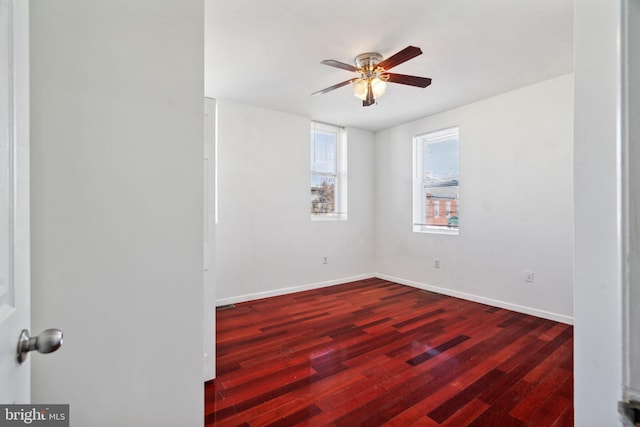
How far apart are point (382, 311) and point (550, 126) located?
8.74 feet

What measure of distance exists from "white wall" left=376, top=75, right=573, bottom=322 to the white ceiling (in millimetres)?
331

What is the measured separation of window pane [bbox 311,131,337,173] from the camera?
4559 millimetres

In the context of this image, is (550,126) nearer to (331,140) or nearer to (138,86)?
(331,140)

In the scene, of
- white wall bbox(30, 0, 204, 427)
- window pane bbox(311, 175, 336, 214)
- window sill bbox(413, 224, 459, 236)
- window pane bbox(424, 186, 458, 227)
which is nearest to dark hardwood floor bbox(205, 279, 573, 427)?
white wall bbox(30, 0, 204, 427)

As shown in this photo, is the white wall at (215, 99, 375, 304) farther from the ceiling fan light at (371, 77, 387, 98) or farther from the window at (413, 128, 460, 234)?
the ceiling fan light at (371, 77, 387, 98)

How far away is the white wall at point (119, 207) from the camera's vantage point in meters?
0.94

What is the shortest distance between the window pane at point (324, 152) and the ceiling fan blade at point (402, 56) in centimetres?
222

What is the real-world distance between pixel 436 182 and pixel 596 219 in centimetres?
340

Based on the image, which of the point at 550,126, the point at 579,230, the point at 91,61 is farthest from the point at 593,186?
the point at 550,126

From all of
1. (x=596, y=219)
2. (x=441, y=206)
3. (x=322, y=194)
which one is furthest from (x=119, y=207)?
(x=441, y=206)

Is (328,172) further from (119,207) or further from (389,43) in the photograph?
(119,207)

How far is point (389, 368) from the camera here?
7.11 feet
